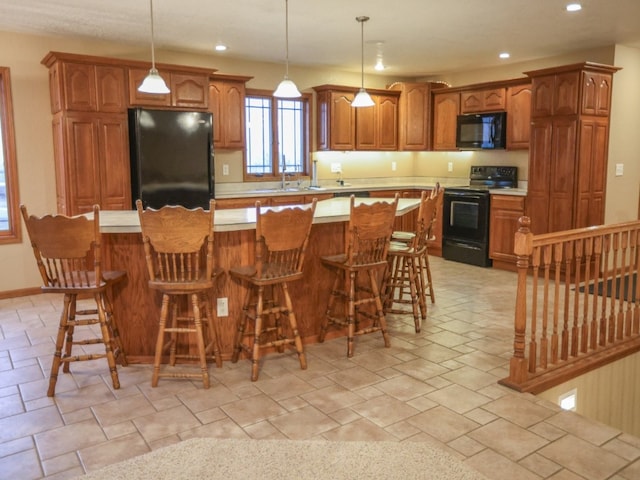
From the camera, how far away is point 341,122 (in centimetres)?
746

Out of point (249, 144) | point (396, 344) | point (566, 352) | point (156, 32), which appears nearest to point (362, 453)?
point (396, 344)

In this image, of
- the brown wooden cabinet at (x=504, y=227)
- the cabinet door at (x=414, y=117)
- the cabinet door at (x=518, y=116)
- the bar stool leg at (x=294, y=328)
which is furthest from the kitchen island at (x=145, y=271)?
the cabinet door at (x=414, y=117)

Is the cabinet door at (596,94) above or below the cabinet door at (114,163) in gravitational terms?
above

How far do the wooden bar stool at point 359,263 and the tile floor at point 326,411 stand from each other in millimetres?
194

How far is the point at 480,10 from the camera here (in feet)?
15.3

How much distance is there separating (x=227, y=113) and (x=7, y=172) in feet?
7.74

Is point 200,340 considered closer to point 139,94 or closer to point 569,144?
point 139,94

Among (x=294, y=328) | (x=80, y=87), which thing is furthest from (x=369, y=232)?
(x=80, y=87)

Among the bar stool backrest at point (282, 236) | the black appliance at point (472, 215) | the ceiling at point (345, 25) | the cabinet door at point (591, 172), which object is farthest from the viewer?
the black appliance at point (472, 215)

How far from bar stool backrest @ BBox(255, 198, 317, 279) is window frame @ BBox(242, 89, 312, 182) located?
3547 mm

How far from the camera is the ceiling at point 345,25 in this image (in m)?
4.47

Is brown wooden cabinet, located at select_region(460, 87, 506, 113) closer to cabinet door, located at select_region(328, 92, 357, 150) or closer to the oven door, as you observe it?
the oven door

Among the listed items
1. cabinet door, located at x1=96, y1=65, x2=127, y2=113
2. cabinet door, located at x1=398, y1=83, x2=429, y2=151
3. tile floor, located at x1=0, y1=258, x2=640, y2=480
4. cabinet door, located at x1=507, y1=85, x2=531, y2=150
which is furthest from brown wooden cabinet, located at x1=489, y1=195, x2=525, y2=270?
cabinet door, located at x1=96, y1=65, x2=127, y2=113

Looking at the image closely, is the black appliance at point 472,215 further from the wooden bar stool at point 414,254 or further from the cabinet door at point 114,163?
the cabinet door at point 114,163
